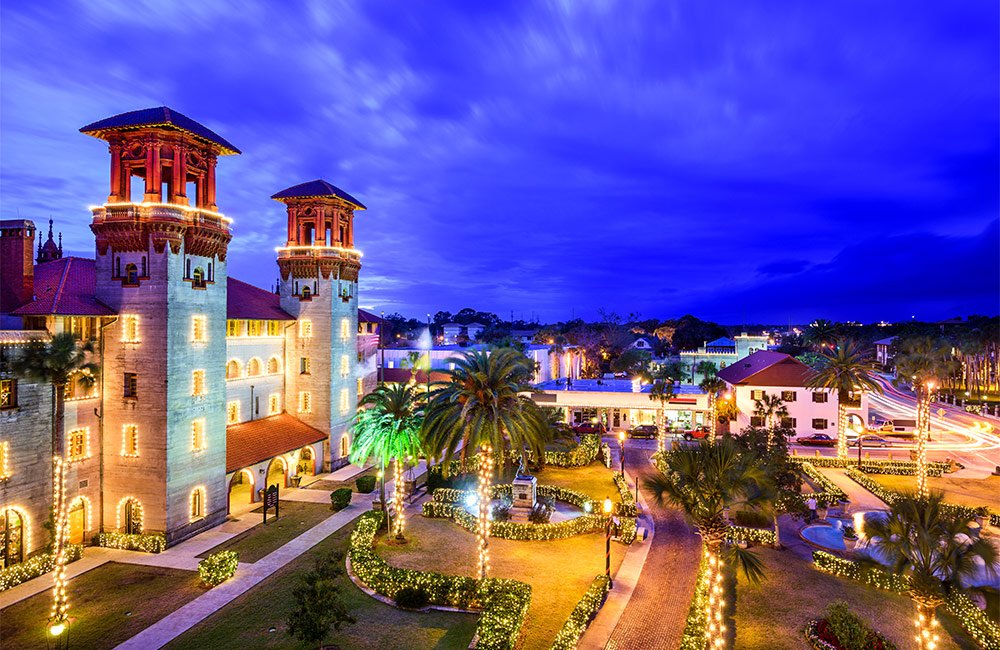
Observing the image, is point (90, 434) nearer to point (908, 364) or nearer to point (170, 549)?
point (170, 549)

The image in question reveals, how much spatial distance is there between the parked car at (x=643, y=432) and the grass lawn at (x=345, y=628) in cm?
4186

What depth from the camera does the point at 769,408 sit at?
58844 millimetres

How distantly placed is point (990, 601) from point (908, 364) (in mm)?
37480

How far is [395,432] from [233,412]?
16.0 meters

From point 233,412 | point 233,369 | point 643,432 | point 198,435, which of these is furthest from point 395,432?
point 643,432

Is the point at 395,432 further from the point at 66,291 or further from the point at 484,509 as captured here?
the point at 66,291

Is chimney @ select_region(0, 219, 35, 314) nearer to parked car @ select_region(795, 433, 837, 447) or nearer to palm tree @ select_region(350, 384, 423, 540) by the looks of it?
palm tree @ select_region(350, 384, 423, 540)

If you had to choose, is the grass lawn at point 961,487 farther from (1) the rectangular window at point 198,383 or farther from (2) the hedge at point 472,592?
(1) the rectangular window at point 198,383

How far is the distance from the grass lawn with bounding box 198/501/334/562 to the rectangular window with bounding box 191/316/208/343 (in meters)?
12.1

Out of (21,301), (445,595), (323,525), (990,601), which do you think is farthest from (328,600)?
(21,301)

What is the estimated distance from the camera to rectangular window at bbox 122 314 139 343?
3050cm

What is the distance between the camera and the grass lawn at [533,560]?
23422 mm

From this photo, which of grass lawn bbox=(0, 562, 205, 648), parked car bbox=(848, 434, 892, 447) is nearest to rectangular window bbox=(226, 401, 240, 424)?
grass lawn bbox=(0, 562, 205, 648)

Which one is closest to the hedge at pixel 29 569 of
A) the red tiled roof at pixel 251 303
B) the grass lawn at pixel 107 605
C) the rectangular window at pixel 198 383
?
the grass lawn at pixel 107 605
